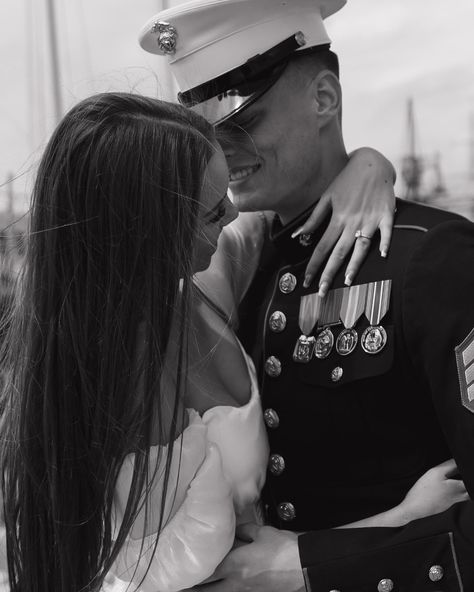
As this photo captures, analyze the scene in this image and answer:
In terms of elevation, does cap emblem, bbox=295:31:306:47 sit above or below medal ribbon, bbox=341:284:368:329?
above

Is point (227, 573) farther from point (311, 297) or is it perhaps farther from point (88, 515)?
point (311, 297)

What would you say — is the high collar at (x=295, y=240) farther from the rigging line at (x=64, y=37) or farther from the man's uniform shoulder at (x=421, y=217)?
the rigging line at (x=64, y=37)

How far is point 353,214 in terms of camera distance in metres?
1.21

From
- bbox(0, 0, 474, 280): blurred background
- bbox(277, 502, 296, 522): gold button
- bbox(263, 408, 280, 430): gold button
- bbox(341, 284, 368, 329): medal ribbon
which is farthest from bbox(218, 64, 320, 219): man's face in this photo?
bbox(0, 0, 474, 280): blurred background

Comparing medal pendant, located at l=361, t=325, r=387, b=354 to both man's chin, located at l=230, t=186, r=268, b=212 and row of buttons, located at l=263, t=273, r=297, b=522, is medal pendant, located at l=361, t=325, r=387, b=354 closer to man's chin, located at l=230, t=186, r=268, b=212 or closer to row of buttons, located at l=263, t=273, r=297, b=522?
row of buttons, located at l=263, t=273, r=297, b=522

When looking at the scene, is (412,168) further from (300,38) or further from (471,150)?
(300,38)

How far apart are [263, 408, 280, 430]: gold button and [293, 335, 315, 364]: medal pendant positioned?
92 millimetres

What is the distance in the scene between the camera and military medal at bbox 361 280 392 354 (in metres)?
1.08

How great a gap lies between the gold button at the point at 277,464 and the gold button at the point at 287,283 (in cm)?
27

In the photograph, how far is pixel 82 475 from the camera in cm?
94

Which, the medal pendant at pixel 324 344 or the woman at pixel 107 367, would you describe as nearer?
the woman at pixel 107 367

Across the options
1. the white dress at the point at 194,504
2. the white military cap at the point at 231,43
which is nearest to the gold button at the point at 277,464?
the white dress at the point at 194,504

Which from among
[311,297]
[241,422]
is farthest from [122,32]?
[241,422]

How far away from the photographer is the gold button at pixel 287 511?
3.95 feet
